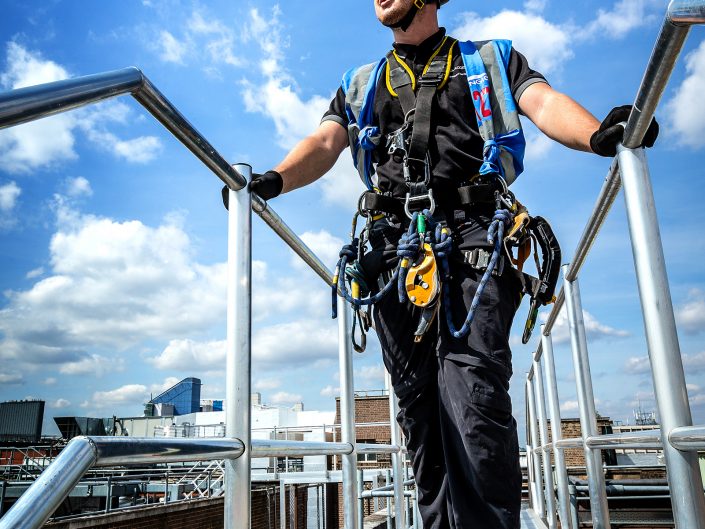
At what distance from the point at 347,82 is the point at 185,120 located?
2.55ft

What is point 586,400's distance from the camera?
2.07 metres

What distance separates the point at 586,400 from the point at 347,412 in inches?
31.6

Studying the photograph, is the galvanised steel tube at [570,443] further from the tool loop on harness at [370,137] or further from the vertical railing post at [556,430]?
the tool loop on harness at [370,137]

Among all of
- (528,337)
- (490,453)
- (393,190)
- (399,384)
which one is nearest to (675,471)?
(490,453)

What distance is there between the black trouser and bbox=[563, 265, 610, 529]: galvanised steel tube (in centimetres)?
59

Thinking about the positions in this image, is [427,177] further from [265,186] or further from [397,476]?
[397,476]

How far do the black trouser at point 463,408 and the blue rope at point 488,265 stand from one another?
1.6 inches

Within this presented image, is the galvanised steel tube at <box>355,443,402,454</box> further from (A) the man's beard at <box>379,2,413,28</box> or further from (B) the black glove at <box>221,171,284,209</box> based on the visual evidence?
(A) the man's beard at <box>379,2,413,28</box>

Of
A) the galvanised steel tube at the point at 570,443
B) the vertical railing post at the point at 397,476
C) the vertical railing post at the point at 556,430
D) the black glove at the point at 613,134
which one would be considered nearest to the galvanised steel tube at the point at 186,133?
the black glove at the point at 613,134

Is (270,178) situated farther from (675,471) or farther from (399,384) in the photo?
(675,471)

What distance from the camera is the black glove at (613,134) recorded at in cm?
112

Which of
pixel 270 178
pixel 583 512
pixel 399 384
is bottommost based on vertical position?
pixel 583 512

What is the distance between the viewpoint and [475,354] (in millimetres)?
Answer: 1507

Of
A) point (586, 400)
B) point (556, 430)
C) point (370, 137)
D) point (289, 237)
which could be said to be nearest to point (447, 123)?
point (370, 137)
